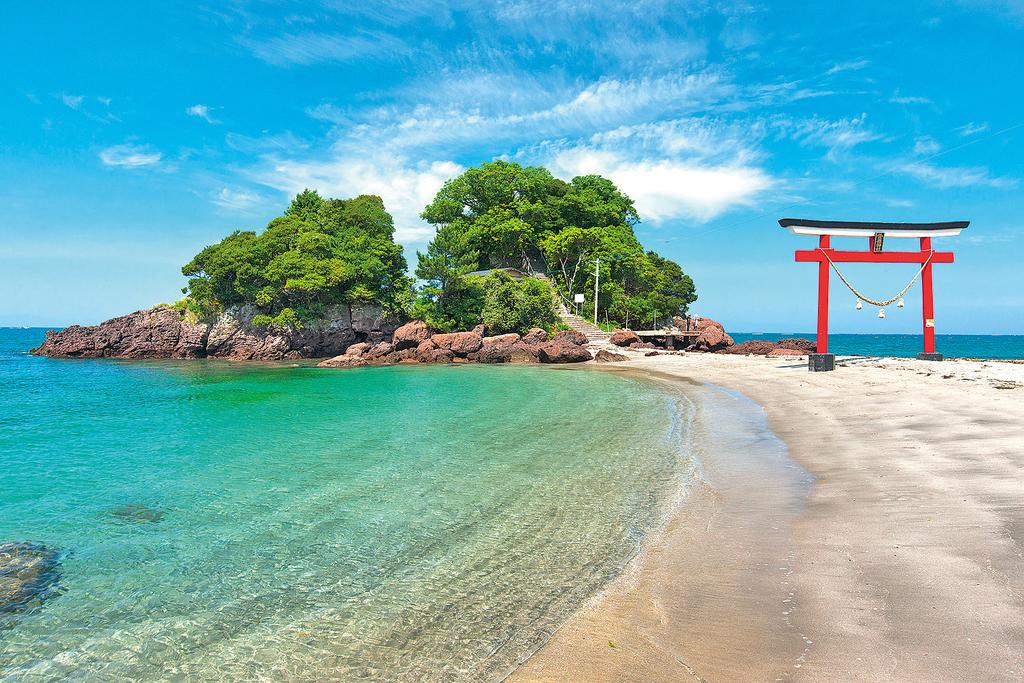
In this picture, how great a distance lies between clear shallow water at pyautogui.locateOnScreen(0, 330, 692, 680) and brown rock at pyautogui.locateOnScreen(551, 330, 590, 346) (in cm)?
2149

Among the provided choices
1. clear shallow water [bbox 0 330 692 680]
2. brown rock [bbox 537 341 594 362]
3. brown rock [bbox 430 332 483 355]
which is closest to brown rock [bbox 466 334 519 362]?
brown rock [bbox 430 332 483 355]

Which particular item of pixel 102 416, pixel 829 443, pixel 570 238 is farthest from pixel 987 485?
pixel 570 238

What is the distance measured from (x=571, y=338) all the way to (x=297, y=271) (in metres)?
22.4

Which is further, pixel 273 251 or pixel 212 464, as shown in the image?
pixel 273 251

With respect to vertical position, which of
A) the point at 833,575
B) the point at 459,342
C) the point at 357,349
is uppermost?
the point at 459,342

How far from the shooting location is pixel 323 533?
6.29 metres

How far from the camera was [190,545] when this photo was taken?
5.95 meters

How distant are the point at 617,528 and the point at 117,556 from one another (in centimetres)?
571

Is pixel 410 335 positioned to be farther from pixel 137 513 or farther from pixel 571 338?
pixel 137 513

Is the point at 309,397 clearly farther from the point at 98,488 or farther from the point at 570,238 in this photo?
the point at 570,238

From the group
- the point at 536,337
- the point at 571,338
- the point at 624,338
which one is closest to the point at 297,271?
the point at 536,337

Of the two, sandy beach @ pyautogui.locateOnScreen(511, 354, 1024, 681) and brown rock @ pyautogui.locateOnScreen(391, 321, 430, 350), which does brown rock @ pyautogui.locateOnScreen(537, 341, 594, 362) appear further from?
sandy beach @ pyautogui.locateOnScreen(511, 354, 1024, 681)

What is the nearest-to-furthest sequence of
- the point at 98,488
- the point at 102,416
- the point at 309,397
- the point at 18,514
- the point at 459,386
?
the point at 18,514, the point at 98,488, the point at 102,416, the point at 309,397, the point at 459,386

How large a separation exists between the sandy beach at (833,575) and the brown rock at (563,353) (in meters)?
25.1
